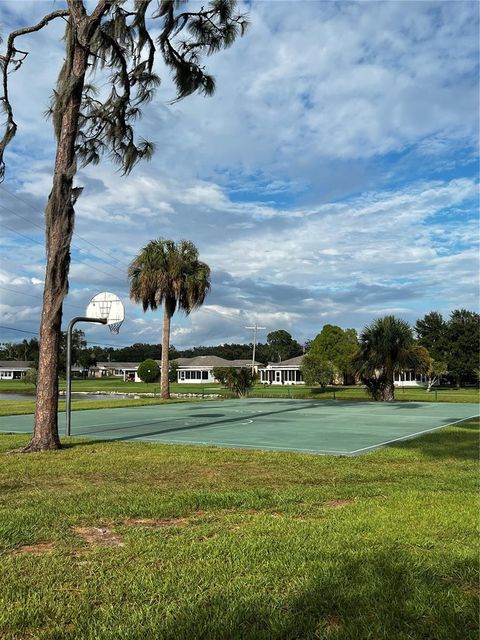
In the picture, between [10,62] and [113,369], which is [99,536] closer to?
[10,62]

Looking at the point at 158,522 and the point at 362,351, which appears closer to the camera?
the point at 158,522

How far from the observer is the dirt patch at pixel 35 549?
4500 mm

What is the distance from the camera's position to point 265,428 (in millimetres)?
16531

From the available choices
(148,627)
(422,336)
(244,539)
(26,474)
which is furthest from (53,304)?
(422,336)

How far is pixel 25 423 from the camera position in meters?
18.0

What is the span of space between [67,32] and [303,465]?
9.66 meters

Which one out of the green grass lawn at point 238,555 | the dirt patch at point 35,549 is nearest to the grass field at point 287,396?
the green grass lawn at point 238,555

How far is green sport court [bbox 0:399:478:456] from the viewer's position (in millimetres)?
13055

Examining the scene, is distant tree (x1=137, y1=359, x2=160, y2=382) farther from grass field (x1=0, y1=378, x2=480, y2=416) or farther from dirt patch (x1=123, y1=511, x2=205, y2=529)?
dirt patch (x1=123, y1=511, x2=205, y2=529)

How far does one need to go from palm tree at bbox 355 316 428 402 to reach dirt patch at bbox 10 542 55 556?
2875 cm

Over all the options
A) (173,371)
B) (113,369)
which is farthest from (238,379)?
(113,369)

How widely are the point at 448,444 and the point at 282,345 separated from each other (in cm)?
12075

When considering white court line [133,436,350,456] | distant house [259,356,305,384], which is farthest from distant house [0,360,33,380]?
white court line [133,436,350,456]

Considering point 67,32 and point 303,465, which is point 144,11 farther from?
point 303,465
